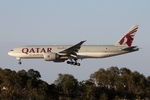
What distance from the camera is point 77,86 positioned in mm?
128000

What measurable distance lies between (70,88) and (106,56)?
2787 cm

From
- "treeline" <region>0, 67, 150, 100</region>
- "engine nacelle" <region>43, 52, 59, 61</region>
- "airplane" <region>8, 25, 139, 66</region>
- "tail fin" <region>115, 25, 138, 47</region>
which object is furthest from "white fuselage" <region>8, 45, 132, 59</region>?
"treeline" <region>0, 67, 150, 100</region>

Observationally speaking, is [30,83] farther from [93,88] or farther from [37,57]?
[37,57]

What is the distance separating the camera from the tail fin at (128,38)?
100m

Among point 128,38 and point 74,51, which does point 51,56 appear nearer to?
point 74,51

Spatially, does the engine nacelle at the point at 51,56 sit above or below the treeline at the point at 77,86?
above

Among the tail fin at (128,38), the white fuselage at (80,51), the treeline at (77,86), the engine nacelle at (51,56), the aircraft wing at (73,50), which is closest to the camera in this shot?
the engine nacelle at (51,56)

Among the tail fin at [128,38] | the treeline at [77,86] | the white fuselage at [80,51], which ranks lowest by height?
the treeline at [77,86]

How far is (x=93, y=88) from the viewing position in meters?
121

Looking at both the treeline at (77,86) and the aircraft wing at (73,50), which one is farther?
the treeline at (77,86)

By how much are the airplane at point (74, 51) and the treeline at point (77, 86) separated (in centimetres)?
711

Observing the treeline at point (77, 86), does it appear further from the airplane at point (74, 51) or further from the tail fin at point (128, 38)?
the tail fin at point (128, 38)

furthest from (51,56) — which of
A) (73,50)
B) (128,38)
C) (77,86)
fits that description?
(77,86)

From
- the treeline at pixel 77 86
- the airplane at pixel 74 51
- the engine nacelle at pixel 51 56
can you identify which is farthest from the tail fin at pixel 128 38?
the treeline at pixel 77 86
